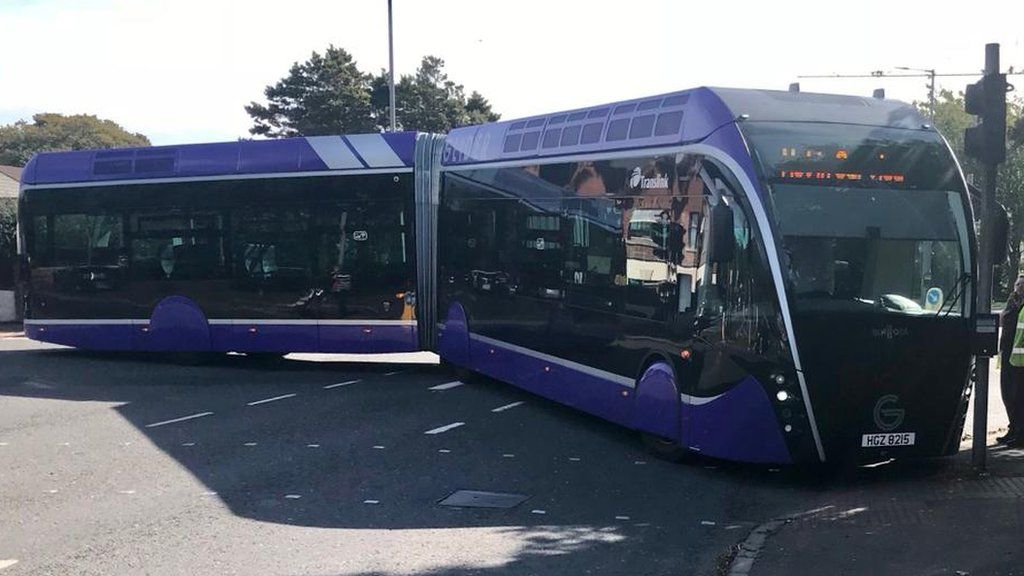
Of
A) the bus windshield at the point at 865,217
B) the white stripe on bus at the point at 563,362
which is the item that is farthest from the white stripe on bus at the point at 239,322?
the bus windshield at the point at 865,217

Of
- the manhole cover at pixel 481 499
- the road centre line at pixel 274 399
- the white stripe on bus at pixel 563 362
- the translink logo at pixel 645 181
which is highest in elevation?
the translink logo at pixel 645 181

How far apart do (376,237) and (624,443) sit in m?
6.74

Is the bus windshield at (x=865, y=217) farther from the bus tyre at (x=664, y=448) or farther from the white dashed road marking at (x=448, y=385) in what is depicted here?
the white dashed road marking at (x=448, y=385)

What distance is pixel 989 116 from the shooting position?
33.1ft

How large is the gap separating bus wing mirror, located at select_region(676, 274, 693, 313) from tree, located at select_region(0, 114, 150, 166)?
268ft

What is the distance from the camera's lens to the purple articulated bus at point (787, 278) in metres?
9.62

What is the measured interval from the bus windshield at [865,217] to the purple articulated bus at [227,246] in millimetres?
8567

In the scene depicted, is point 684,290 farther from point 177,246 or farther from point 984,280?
point 177,246

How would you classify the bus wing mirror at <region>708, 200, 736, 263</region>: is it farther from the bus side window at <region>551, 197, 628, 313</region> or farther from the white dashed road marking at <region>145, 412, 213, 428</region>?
the white dashed road marking at <region>145, 412, 213, 428</region>

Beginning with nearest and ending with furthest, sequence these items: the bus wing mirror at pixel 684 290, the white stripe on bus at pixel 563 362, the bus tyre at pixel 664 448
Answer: the bus wing mirror at pixel 684 290, the bus tyre at pixel 664 448, the white stripe on bus at pixel 563 362

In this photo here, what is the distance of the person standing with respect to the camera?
11.6m

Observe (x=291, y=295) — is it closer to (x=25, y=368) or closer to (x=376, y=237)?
(x=376, y=237)

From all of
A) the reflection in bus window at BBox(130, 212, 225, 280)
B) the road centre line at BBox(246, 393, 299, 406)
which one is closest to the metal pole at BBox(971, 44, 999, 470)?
the road centre line at BBox(246, 393, 299, 406)

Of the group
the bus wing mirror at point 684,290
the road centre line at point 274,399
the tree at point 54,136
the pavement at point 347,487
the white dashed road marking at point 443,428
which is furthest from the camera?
the tree at point 54,136
